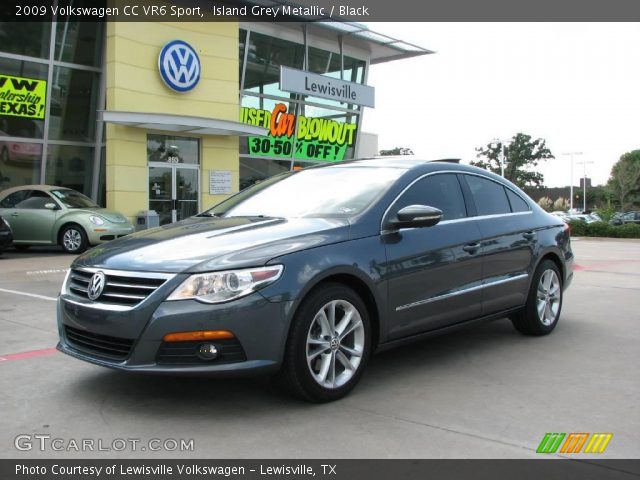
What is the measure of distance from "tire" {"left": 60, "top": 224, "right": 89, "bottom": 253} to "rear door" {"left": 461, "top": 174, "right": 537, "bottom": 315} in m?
10.8

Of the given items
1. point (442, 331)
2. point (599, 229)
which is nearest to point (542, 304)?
point (442, 331)

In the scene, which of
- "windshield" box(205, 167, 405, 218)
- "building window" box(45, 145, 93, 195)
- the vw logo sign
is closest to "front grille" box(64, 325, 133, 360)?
"windshield" box(205, 167, 405, 218)

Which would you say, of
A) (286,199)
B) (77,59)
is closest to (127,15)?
(77,59)

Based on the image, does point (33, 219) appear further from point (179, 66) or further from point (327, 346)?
point (327, 346)

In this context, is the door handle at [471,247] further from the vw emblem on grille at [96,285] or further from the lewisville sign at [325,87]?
the lewisville sign at [325,87]

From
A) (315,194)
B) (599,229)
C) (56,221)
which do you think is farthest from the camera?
(599,229)

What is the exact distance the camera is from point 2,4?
17.2m

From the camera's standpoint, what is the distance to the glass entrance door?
1855 centimetres

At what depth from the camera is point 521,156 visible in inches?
3558

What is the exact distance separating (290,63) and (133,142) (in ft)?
26.8

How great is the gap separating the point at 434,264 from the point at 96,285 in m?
2.31

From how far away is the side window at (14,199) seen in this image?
14609 millimetres

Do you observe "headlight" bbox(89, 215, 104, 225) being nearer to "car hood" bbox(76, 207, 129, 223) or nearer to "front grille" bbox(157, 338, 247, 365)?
"car hood" bbox(76, 207, 129, 223)
